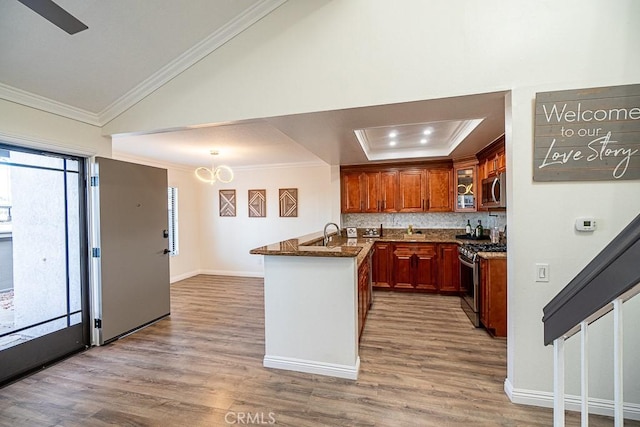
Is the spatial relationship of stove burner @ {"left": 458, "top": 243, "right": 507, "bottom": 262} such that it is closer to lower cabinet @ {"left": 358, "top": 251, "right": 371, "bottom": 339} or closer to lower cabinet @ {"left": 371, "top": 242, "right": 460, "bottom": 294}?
lower cabinet @ {"left": 371, "top": 242, "right": 460, "bottom": 294}

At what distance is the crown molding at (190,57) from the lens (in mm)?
2488

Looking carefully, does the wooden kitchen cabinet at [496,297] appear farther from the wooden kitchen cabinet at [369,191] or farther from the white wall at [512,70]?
the wooden kitchen cabinet at [369,191]

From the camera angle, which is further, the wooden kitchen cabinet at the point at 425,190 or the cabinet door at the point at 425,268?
the wooden kitchen cabinet at the point at 425,190

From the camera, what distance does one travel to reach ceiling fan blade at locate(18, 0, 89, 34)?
167 centimetres

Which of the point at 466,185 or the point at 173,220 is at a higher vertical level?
the point at 466,185

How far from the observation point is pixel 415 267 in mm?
4930

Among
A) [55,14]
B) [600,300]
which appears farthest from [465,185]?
→ [55,14]

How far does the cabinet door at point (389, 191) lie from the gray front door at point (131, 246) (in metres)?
→ 3.66

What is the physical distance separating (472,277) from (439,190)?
6.21ft

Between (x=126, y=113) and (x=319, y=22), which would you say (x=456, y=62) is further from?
(x=126, y=113)

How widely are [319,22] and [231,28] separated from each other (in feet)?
2.67

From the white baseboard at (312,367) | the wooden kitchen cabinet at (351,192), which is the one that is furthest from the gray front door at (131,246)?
the wooden kitchen cabinet at (351,192)

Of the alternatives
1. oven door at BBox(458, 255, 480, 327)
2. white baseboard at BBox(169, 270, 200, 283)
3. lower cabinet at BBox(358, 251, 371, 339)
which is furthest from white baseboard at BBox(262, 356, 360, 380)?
white baseboard at BBox(169, 270, 200, 283)

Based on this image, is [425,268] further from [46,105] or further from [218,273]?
[46,105]
